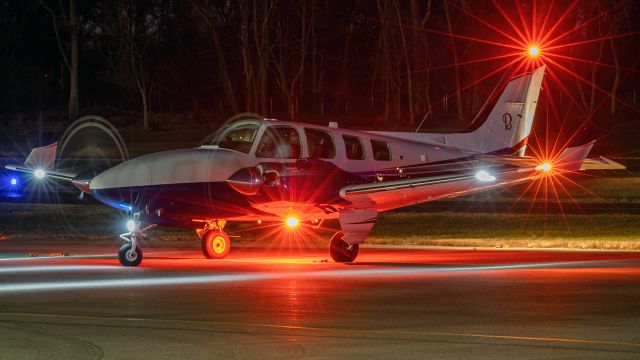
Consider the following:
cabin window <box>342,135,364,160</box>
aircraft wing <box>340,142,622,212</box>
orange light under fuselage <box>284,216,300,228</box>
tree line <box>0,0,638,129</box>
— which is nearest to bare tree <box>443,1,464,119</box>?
tree line <box>0,0,638,129</box>

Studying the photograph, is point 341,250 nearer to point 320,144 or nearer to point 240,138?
point 320,144

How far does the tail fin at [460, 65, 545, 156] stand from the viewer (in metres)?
28.2

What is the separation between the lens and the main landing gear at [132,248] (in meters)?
21.8

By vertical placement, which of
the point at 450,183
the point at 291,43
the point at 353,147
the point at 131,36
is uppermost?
the point at 131,36

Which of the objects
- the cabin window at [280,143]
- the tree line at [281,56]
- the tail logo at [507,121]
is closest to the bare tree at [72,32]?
the tree line at [281,56]

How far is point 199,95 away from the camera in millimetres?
94562

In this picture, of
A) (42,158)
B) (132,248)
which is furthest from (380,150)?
(42,158)

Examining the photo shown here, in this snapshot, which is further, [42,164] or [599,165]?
[42,164]

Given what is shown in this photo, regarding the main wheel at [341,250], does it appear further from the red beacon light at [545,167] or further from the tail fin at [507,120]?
the tail fin at [507,120]

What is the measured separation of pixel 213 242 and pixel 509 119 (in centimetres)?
861

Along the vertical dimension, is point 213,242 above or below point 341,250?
above

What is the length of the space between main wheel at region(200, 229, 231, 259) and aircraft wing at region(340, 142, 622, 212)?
2.60 metres

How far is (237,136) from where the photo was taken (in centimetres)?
2311

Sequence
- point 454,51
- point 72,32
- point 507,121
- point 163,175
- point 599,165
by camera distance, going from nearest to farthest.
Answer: point 163,175
point 599,165
point 507,121
point 454,51
point 72,32
